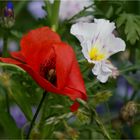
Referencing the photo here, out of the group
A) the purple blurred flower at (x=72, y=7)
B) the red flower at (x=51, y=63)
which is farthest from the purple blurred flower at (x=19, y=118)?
the red flower at (x=51, y=63)

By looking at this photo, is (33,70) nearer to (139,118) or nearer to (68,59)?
(68,59)

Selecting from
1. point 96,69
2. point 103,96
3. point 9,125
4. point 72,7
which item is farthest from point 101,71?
point 72,7

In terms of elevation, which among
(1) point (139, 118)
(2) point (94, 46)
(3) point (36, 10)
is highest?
(2) point (94, 46)

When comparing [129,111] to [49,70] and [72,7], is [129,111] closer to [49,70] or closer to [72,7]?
[49,70]

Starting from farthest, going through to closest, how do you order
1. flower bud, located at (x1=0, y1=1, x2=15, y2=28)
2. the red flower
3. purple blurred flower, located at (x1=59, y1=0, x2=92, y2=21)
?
purple blurred flower, located at (x1=59, y1=0, x2=92, y2=21), flower bud, located at (x1=0, y1=1, x2=15, y2=28), the red flower

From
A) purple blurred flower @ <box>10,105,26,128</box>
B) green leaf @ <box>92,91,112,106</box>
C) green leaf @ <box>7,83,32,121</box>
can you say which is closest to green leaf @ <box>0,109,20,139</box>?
green leaf @ <box>7,83,32,121</box>

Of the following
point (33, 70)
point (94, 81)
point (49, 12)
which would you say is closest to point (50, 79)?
point (33, 70)

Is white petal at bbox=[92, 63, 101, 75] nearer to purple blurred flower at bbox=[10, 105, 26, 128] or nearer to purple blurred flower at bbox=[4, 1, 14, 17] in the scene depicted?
purple blurred flower at bbox=[4, 1, 14, 17]
